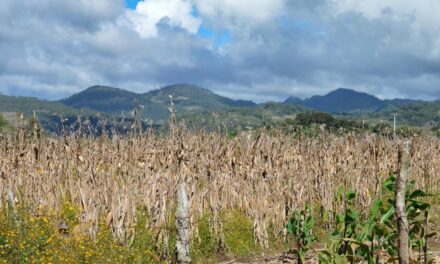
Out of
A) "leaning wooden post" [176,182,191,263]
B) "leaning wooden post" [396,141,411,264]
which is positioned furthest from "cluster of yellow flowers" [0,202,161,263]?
"leaning wooden post" [396,141,411,264]

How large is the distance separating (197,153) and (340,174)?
4535mm

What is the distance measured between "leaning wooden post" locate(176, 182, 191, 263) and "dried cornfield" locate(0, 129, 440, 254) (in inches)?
42.9

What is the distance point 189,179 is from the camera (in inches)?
500

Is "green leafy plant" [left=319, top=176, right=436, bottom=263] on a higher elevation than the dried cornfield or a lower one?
higher

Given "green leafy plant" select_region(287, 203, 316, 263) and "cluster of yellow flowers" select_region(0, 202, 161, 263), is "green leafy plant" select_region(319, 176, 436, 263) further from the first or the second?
"cluster of yellow flowers" select_region(0, 202, 161, 263)

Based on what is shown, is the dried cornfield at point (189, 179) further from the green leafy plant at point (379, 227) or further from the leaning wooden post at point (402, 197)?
the leaning wooden post at point (402, 197)

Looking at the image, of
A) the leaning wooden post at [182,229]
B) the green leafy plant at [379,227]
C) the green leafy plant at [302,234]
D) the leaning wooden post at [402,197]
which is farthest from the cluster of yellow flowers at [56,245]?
the leaning wooden post at [402,197]

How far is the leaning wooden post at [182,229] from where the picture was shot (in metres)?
9.12

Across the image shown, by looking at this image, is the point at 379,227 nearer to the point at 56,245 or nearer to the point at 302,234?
the point at 302,234

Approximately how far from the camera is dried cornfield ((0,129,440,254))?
1120 cm

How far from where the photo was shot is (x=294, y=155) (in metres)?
16.8

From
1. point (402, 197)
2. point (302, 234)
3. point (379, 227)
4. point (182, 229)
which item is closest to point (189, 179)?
point (182, 229)

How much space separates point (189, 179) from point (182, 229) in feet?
11.6

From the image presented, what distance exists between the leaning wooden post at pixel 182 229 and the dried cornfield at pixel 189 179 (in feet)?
3.58
